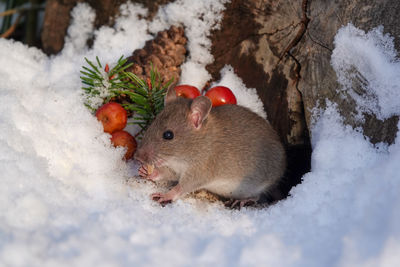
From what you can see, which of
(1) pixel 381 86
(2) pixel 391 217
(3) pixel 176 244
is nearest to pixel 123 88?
(3) pixel 176 244

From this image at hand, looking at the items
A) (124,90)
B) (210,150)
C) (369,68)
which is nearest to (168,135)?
(210,150)

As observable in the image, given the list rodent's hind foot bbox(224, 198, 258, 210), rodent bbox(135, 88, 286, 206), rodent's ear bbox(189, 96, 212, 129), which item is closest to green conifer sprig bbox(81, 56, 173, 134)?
rodent bbox(135, 88, 286, 206)

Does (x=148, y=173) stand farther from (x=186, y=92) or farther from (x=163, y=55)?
(x=163, y=55)

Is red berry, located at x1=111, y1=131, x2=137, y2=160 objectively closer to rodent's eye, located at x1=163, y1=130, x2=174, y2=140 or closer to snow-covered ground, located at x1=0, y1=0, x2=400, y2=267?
snow-covered ground, located at x1=0, y1=0, x2=400, y2=267

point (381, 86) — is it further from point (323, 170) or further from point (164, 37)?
point (164, 37)

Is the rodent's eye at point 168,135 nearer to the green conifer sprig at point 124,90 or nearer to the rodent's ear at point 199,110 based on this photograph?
the rodent's ear at point 199,110

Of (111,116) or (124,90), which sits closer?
(111,116)
